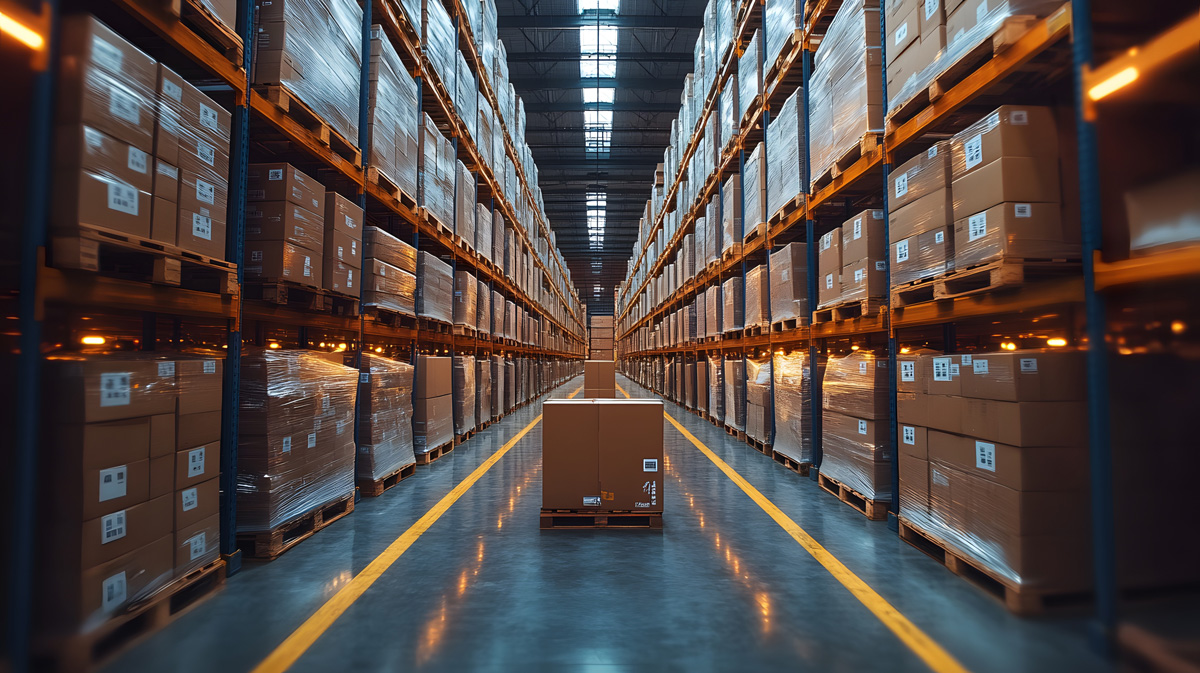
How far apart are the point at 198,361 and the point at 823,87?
4818 millimetres

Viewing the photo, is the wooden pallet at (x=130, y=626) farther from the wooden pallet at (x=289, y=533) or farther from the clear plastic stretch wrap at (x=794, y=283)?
the clear plastic stretch wrap at (x=794, y=283)

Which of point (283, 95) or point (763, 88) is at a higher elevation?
point (763, 88)

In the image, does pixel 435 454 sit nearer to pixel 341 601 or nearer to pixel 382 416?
pixel 382 416

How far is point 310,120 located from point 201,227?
1.30 metres

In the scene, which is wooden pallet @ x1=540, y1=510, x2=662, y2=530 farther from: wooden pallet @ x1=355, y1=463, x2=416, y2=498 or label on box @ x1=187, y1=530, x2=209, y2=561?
label on box @ x1=187, y1=530, x2=209, y2=561

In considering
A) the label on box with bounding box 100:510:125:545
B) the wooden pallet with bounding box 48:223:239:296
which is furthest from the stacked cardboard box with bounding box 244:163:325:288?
the label on box with bounding box 100:510:125:545

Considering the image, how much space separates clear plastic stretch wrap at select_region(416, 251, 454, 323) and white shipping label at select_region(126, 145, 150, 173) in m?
3.33

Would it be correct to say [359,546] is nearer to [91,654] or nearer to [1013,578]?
[91,654]

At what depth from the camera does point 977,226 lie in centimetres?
271

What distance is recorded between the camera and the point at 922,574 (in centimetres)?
276

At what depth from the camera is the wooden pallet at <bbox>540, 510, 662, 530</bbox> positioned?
3.53 metres

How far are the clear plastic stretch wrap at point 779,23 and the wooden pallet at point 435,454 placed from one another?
5315mm

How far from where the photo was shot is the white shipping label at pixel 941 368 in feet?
9.37

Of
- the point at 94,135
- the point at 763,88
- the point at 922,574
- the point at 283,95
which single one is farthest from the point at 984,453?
the point at 763,88
